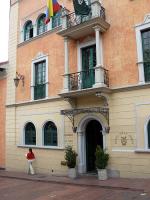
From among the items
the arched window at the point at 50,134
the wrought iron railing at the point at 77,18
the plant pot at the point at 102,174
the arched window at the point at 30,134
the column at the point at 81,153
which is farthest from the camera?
the arched window at the point at 30,134

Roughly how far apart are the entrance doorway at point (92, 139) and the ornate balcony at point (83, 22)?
4792mm

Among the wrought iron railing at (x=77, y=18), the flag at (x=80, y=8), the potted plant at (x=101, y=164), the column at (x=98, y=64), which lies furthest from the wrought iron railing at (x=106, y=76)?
the potted plant at (x=101, y=164)

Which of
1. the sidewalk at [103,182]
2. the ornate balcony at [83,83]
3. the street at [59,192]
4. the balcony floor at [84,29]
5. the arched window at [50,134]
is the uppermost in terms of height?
the balcony floor at [84,29]

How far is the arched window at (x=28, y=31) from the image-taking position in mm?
19159

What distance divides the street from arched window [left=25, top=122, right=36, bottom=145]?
12.6ft

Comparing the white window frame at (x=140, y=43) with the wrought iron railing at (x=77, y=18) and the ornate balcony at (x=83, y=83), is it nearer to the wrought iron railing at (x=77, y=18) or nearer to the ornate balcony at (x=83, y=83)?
the ornate balcony at (x=83, y=83)

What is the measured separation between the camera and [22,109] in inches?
730

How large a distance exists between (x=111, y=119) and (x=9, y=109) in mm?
8407

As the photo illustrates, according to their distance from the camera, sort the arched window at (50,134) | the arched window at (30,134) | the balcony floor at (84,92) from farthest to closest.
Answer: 1. the arched window at (30,134)
2. the arched window at (50,134)
3. the balcony floor at (84,92)

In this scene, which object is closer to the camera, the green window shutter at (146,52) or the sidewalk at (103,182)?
the sidewalk at (103,182)

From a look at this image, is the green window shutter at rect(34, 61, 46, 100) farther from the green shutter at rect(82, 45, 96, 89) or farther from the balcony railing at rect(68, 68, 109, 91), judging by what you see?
the green shutter at rect(82, 45, 96, 89)

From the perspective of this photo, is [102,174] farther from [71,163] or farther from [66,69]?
[66,69]

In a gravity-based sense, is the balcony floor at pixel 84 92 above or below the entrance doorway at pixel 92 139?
above

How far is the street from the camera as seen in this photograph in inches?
417
